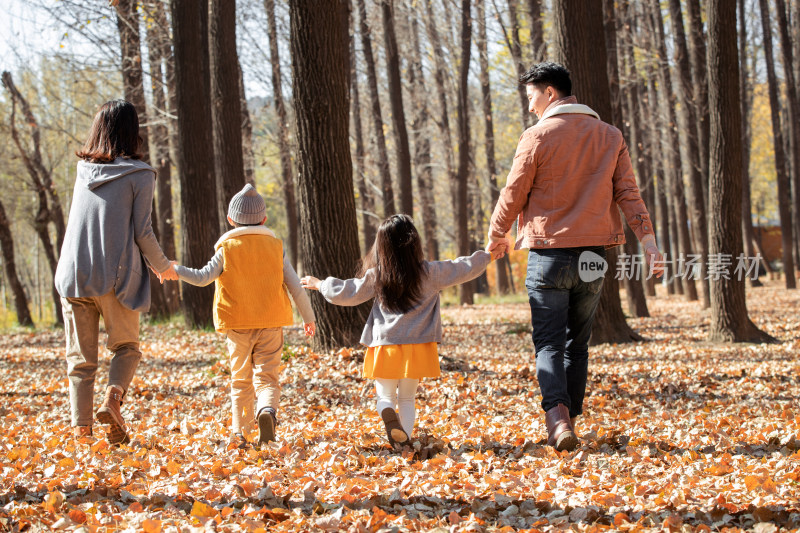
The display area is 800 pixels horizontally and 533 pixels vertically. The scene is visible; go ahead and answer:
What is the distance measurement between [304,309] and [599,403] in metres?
2.97

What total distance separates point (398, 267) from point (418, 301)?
0.84ft

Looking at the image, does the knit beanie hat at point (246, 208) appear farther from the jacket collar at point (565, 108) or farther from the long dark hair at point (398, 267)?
the jacket collar at point (565, 108)

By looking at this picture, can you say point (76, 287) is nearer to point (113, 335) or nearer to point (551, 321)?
point (113, 335)

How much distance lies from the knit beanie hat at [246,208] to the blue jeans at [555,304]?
191 cm

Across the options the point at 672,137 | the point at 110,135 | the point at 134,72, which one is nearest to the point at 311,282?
the point at 110,135

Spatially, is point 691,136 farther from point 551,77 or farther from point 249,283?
point 249,283

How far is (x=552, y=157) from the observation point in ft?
14.6

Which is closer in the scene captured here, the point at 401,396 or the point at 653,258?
the point at 653,258

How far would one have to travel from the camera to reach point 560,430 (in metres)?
4.36

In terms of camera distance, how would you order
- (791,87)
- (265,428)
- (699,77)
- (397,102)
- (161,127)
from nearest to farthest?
(265,428) < (699,77) < (397,102) < (161,127) < (791,87)

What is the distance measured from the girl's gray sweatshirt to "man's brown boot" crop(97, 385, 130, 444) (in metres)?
1.47

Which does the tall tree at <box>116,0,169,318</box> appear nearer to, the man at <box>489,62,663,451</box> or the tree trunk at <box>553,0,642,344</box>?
the tree trunk at <box>553,0,642,344</box>

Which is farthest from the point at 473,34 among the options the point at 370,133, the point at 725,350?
the point at 725,350

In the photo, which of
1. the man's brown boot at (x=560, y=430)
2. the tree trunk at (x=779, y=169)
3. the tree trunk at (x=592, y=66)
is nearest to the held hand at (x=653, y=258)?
the man's brown boot at (x=560, y=430)
